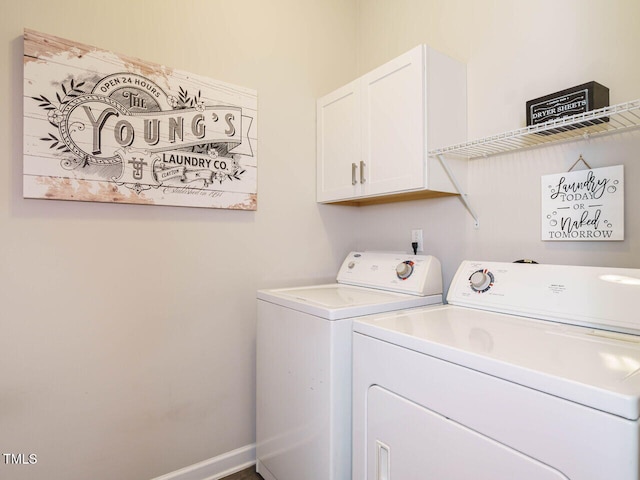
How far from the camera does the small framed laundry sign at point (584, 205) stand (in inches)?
50.1

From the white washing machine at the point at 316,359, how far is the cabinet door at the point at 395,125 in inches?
16.7

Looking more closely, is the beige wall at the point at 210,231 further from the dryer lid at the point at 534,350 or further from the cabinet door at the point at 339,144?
the dryer lid at the point at 534,350

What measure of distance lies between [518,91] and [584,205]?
23.2 inches

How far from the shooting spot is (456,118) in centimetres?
173

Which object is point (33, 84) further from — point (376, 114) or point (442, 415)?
point (442, 415)

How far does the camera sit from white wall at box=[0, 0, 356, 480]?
4.62ft

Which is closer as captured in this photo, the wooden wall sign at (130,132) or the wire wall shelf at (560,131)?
the wire wall shelf at (560,131)

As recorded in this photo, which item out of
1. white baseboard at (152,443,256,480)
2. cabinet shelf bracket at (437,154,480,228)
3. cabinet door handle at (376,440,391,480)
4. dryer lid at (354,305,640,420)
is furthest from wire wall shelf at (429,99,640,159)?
white baseboard at (152,443,256,480)

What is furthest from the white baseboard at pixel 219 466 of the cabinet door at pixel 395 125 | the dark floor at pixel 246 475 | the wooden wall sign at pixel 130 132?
the cabinet door at pixel 395 125

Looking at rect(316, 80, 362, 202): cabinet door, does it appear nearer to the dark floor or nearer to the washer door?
the washer door

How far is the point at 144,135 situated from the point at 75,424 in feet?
4.24

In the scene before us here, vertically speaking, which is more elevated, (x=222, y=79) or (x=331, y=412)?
(x=222, y=79)

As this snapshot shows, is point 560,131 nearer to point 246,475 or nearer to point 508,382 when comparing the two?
point 508,382

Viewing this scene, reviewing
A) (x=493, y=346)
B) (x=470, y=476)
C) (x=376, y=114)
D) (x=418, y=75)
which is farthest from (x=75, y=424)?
(x=418, y=75)
